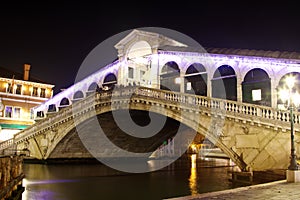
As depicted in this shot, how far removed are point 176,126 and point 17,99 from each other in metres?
21.2

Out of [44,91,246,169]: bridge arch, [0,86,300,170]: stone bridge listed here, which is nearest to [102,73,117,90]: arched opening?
[0,86,300,170]: stone bridge

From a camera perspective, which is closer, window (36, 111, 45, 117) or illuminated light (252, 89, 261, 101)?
illuminated light (252, 89, 261, 101)

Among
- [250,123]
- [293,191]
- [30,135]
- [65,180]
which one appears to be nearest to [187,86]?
[250,123]

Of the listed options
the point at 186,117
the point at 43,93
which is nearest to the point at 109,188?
the point at 186,117

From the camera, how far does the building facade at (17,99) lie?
36.0 meters

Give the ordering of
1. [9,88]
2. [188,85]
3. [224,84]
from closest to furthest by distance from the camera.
Result: [224,84]
[188,85]
[9,88]

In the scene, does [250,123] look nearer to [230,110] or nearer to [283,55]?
[230,110]

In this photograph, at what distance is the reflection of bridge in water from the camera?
1546 centimetres

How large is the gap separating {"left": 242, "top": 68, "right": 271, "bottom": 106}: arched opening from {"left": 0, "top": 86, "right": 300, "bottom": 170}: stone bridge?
365 centimetres

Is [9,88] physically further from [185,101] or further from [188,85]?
[185,101]

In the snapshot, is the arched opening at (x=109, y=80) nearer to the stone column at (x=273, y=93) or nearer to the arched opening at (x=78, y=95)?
the arched opening at (x=78, y=95)

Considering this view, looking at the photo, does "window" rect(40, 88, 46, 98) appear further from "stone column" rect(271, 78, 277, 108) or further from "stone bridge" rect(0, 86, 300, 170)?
"stone column" rect(271, 78, 277, 108)

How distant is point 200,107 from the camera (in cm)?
1662

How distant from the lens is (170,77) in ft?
84.3
